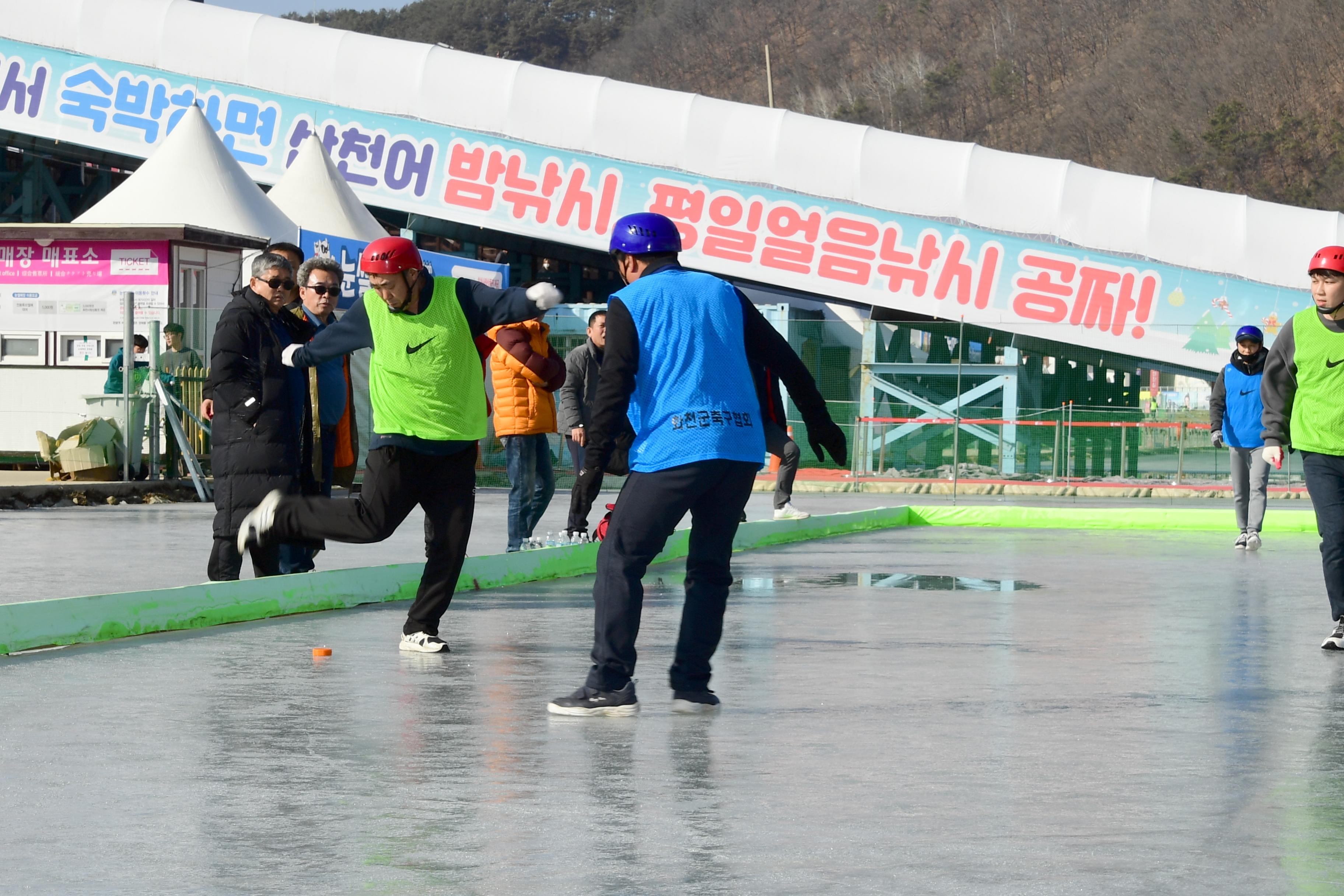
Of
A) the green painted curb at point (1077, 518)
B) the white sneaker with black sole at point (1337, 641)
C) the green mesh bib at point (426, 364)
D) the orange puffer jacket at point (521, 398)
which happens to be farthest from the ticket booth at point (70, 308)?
the white sneaker with black sole at point (1337, 641)

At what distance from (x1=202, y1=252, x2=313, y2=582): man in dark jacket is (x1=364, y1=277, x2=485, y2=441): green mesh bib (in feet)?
4.70

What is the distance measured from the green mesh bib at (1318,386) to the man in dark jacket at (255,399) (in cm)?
471

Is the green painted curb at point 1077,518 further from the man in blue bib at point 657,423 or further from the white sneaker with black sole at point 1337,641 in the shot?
the man in blue bib at point 657,423

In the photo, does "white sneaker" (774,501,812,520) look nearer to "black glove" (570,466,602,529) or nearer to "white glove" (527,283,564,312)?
"black glove" (570,466,602,529)

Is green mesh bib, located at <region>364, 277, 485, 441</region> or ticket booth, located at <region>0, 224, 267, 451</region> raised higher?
ticket booth, located at <region>0, 224, 267, 451</region>

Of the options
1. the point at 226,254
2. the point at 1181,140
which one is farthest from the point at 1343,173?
the point at 226,254

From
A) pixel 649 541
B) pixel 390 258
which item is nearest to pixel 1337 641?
pixel 649 541

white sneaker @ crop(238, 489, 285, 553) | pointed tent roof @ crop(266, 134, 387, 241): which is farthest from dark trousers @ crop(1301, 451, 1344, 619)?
pointed tent roof @ crop(266, 134, 387, 241)

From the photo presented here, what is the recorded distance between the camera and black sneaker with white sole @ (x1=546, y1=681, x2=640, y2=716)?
629 cm

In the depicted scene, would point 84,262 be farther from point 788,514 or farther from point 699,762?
point 699,762

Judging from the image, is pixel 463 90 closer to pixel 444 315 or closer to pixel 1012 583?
pixel 1012 583

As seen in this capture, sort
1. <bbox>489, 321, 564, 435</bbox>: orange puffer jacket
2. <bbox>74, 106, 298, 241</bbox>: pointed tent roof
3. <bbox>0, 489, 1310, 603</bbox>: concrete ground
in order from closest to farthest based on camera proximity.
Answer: <bbox>0, 489, 1310, 603</bbox>: concrete ground < <bbox>489, 321, 564, 435</bbox>: orange puffer jacket < <bbox>74, 106, 298, 241</bbox>: pointed tent roof

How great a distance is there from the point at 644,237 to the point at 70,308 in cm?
1618

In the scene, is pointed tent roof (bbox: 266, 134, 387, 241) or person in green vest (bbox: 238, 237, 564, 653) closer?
person in green vest (bbox: 238, 237, 564, 653)
